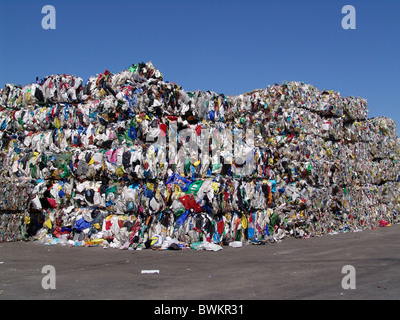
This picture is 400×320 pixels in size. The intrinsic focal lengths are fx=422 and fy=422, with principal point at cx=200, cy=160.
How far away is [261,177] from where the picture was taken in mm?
9227

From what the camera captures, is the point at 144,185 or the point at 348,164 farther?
the point at 348,164

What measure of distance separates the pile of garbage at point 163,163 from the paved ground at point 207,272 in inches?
23.3

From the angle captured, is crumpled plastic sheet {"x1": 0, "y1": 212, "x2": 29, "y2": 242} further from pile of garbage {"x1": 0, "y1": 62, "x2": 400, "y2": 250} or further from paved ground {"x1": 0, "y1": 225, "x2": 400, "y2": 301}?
paved ground {"x1": 0, "y1": 225, "x2": 400, "y2": 301}

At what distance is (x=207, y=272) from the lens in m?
5.71

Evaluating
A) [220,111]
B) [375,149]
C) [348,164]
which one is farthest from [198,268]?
[375,149]

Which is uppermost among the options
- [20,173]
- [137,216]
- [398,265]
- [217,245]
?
[20,173]

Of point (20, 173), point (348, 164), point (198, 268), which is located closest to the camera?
point (198, 268)

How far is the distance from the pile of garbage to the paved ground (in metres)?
0.59

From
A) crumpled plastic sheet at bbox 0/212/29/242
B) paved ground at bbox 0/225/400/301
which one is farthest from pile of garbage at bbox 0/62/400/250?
paved ground at bbox 0/225/400/301

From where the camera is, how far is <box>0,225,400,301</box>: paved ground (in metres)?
4.56

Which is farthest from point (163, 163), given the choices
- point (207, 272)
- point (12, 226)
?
point (12, 226)
